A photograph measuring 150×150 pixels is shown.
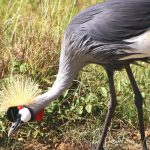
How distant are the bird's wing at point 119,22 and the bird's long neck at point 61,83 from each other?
0.25 metres

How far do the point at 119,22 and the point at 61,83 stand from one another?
56 centimetres

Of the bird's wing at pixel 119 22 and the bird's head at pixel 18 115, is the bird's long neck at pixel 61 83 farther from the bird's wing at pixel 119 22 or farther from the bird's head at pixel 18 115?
the bird's wing at pixel 119 22

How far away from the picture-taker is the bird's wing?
332 centimetres

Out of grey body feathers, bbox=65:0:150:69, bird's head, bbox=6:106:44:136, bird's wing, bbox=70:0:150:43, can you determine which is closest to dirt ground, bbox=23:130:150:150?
bird's head, bbox=6:106:44:136

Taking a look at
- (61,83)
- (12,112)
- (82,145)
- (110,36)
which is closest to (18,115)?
(12,112)

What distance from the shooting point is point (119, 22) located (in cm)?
333

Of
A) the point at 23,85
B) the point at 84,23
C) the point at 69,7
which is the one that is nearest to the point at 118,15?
the point at 84,23

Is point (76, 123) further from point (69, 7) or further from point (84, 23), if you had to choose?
point (69, 7)

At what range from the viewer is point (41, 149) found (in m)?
3.91

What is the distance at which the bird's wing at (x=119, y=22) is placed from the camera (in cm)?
332

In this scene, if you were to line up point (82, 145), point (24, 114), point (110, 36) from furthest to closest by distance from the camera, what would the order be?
point (82, 145) < point (24, 114) < point (110, 36)

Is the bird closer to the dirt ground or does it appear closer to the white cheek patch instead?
the white cheek patch

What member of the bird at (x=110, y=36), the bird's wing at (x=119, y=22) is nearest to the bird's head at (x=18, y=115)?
the bird at (x=110, y=36)

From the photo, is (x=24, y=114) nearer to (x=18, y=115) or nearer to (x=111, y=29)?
(x=18, y=115)
